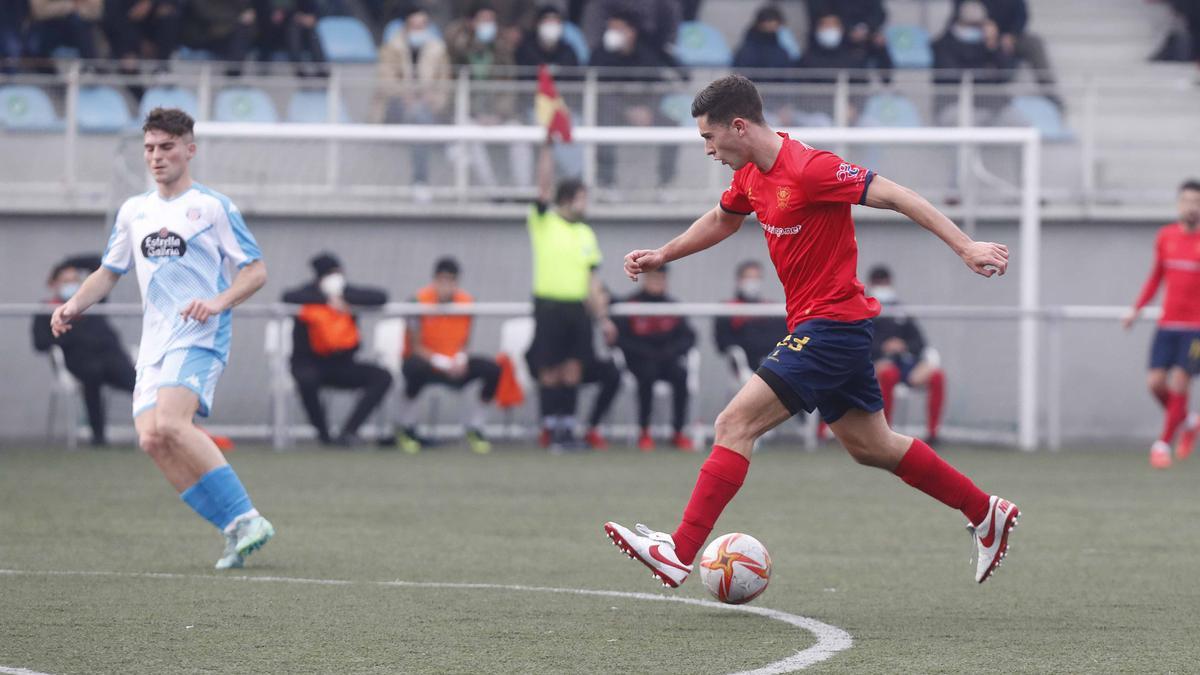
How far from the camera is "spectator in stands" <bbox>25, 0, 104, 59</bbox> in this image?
18.5 m

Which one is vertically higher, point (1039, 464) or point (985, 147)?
point (985, 147)

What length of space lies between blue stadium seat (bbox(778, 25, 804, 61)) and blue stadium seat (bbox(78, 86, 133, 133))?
6708 mm

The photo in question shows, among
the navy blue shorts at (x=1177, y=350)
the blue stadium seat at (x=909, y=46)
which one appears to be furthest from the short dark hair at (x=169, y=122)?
the blue stadium seat at (x=909, y=46)

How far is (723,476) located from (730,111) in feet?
4.25

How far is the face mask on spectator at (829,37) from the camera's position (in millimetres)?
19533

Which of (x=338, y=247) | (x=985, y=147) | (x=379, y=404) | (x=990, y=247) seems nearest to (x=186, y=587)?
(x=990, y=247)

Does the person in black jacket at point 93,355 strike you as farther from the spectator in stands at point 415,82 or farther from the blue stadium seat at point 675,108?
the blue stadium seat at point 675,108

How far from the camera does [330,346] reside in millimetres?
16156

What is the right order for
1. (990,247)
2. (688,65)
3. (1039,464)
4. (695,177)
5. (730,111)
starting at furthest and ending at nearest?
(688,65), (695,177), (1039,464), (730,111), (990,247)

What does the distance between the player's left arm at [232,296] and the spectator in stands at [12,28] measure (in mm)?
11252

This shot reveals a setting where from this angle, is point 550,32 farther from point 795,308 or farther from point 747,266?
point 795,308

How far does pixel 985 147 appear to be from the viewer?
57.2ft

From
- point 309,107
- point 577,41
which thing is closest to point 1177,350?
point 577,41

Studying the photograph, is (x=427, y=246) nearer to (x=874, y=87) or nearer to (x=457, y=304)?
(x=457, y=304)
